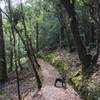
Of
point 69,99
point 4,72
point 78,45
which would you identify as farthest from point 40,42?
point 69,99

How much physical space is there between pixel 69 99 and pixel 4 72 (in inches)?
455

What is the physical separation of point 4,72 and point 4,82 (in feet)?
3.06

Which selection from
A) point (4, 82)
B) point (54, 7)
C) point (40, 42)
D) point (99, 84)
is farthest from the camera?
point (40, 42)

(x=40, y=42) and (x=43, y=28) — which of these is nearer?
(x=43, y=28)

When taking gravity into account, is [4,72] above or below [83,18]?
below

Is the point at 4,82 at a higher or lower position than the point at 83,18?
lower

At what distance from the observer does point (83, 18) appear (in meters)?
32.3

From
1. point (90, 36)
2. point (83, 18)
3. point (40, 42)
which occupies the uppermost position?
point (83, 18)

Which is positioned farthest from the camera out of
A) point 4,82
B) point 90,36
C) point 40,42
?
point 40,42

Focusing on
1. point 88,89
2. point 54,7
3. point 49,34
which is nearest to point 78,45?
point 88,89

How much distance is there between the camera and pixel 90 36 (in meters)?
33.4

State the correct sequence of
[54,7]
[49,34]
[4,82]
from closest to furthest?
1. [4,82]
2. [54,7]
3. [49,34]

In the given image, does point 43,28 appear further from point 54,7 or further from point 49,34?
point 54,7

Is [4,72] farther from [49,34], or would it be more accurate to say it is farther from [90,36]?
[49,34]
